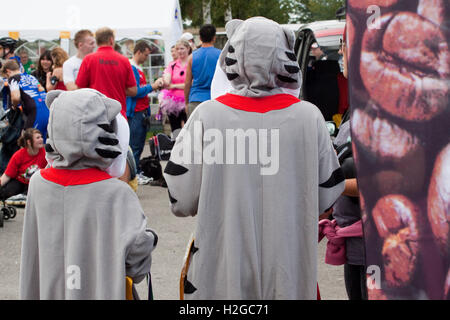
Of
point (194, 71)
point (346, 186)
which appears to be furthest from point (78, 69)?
point (346, 186)

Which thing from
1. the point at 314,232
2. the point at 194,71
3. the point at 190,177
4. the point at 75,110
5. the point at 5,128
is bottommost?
the point at 5,128

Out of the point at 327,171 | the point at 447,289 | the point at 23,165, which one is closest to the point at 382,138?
the point at 327,171

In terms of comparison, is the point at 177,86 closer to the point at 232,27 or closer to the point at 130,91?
the point at 130,91

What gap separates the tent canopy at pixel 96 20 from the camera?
639 inches

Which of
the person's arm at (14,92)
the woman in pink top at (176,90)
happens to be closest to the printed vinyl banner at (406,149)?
the person's arm at (14,92)

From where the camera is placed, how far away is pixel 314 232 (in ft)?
10.1

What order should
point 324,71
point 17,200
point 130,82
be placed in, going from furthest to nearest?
1. point 17,200
2. point 130,82
3. point 324,71

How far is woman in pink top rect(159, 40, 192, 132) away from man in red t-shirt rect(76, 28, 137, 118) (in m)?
2.23

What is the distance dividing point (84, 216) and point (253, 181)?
2.30 feet

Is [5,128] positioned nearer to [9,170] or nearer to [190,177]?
[9,170]

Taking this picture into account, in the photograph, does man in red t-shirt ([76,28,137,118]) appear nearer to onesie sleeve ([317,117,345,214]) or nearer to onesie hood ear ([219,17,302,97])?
onesie hood ear ([219,17,302,97])

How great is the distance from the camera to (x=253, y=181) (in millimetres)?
3023

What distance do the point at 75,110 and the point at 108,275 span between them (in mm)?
686

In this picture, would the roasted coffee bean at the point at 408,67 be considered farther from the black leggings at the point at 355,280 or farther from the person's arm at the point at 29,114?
the person's arm at the point at 29,114
